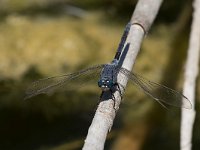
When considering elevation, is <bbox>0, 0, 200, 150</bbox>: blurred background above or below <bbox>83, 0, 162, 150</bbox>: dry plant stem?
above

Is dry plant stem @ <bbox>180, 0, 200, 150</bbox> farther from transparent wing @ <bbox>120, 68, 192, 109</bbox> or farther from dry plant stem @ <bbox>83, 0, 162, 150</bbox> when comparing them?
dry plant stem @ <bbox>83, 0, 162, 150</bbox>

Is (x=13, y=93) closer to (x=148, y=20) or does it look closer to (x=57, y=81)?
(x=57, y=81)

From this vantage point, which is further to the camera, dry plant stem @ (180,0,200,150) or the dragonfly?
dry plant stem @ (180,0,200,150)

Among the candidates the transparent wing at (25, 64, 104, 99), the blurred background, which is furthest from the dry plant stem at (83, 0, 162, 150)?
the blurred background

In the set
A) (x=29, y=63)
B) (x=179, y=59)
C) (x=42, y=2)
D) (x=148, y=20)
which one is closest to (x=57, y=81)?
(x=148, y=20)

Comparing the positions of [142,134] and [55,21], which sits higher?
[55,21]

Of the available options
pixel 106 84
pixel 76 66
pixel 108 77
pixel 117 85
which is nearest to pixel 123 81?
pixel 117 85

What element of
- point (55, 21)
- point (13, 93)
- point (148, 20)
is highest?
point (55, 21)

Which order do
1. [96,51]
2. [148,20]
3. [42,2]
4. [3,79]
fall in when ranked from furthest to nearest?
1. [42,2]
2. [96,51]
3. [3,79]
4. [148,20]
